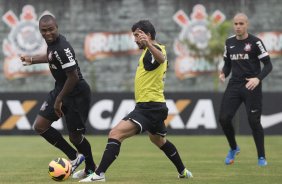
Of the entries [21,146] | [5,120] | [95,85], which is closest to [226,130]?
[21,146]

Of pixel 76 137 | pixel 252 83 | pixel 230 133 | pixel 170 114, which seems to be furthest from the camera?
pixel 170 114

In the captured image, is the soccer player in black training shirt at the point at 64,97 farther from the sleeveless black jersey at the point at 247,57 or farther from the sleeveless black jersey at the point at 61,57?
the sleeveless black jersey at the point at 247,57

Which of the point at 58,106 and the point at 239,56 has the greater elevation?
the point at 58,106

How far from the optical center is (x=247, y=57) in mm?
13617

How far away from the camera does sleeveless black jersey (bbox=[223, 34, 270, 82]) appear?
44.5ft

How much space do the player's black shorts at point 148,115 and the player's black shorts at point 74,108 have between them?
3.45 ft

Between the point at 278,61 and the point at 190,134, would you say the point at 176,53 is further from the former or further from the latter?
the point at 190,134

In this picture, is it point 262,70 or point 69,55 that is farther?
point 262,70

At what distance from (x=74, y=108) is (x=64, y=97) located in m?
0.22

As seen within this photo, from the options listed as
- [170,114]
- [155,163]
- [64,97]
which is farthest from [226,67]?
[170,114]

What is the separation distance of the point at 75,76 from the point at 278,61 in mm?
31749

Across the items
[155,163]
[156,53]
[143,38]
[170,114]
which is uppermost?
[143,38]

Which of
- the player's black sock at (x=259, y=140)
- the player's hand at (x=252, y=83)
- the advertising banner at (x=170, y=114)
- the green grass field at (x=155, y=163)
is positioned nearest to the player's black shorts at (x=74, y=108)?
the green grass field at (x=155, y=163)

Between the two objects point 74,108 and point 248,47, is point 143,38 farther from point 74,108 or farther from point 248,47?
point 248,47
